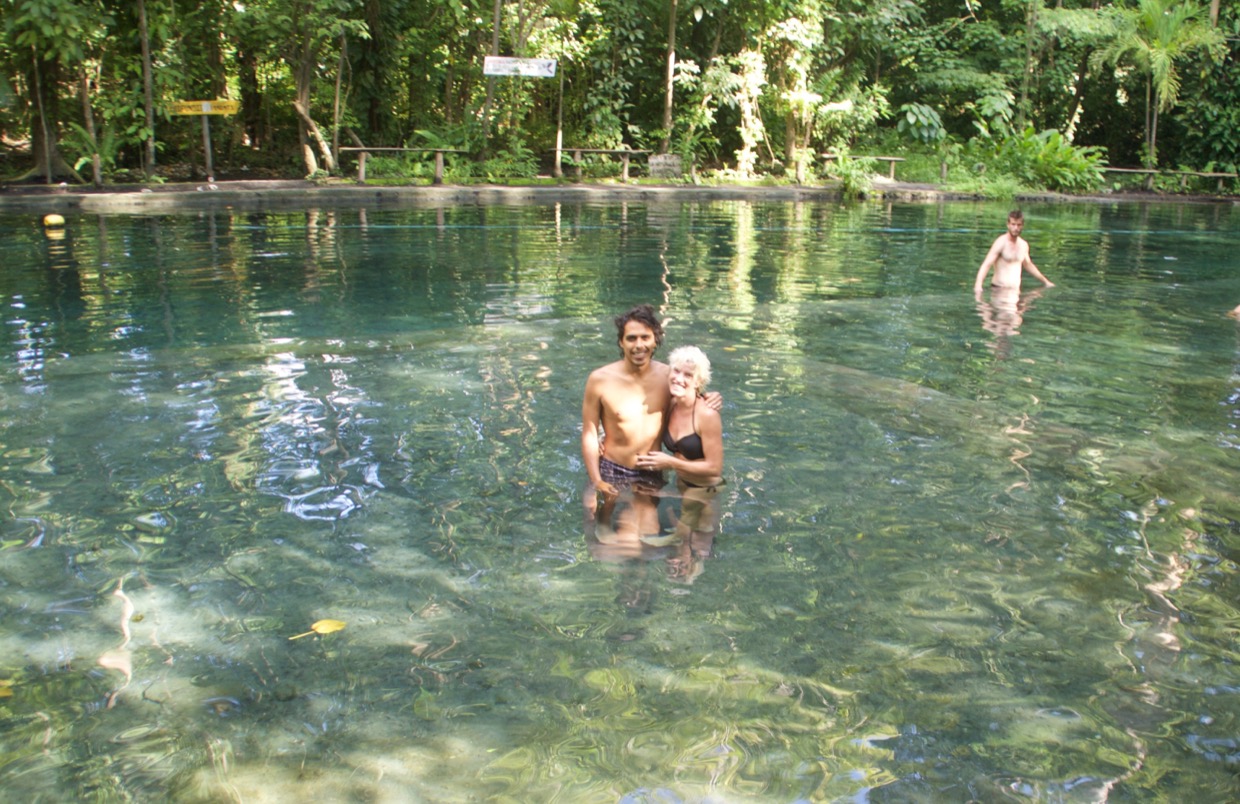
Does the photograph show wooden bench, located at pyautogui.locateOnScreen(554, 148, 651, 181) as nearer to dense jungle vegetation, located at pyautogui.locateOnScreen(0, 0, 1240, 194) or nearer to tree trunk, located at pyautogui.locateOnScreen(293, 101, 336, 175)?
dense jungle vegetation, located at pyautogui.locateOnScreen(0, 0, 1240, 194)

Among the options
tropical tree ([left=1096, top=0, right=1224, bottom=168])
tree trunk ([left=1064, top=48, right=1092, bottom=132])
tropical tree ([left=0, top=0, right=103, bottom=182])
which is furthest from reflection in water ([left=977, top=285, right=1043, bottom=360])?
tree trunk ([left=1064, top=48, right=1092, bottom=132])

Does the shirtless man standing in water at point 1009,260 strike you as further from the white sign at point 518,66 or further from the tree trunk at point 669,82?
the tree trunk at point 669,82

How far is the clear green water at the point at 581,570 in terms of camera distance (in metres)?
3.35

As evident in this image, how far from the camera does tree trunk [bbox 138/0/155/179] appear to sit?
63.0ft

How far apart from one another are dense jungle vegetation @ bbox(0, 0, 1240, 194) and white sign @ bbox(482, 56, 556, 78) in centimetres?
75

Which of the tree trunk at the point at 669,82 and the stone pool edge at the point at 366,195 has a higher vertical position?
the tree trunk at the point at 669,82

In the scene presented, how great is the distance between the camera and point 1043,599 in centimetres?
442

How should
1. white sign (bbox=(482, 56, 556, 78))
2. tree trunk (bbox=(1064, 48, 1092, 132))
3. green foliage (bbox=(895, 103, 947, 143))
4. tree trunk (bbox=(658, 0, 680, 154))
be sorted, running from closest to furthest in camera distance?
white sign (bbox=(482, 56, 556, 78)), tree trunk (bbox=(658, 0, 680, 154)), green foliage (bbox=(895, 103, 947, 143)), tree trunk (bbox=(1064, 48, 1092, 132))

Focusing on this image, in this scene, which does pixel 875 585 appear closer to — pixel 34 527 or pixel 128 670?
pixel 128 670

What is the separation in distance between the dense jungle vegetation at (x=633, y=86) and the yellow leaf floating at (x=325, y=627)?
17264 millimetres

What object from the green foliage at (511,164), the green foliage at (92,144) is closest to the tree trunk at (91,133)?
the green foliage at (92,144)

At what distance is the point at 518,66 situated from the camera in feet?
72.0

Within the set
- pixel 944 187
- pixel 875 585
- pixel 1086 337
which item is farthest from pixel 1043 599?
pixel 944 187

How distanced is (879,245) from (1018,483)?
36.5ft
